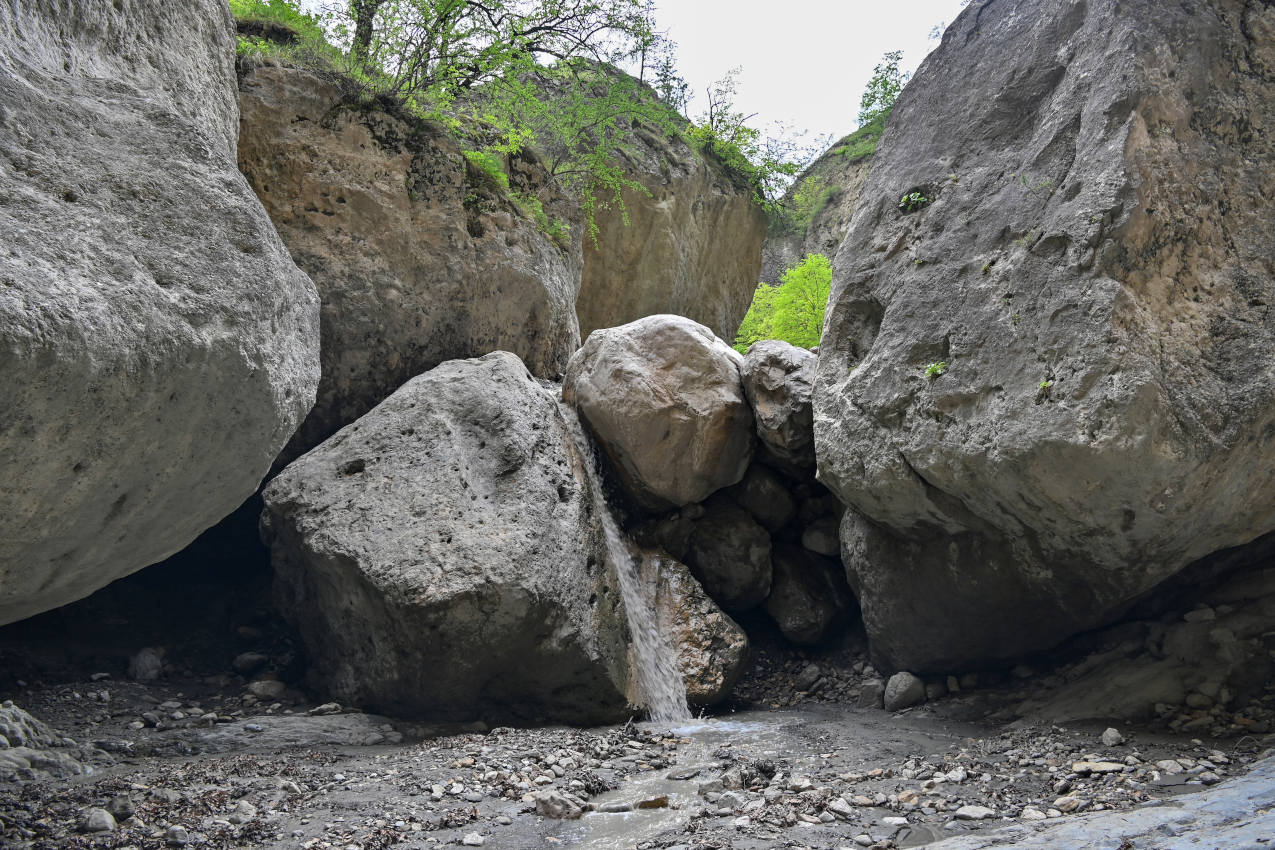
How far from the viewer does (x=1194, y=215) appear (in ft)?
14.9

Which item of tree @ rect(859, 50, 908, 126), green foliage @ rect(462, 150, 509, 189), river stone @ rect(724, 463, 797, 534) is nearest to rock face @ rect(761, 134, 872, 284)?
tree @ rect(859, 50, 908, 126)

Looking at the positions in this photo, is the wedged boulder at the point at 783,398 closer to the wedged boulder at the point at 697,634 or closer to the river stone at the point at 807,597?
the river stone at the point at 807,597

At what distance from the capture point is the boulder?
41.9 feet

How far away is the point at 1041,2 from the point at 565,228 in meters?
5.11

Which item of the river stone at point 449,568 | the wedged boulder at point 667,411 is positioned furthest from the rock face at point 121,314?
the wedged boulder at point 667,411

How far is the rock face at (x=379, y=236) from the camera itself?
698cm

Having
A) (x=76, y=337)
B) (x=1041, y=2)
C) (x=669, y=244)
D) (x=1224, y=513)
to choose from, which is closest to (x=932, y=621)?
(x=1224, y=513)

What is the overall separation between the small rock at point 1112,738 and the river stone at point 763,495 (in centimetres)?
377

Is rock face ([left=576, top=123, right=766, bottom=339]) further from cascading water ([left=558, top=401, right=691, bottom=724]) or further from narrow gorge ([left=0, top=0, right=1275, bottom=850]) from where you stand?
cascading water ([left=558, top=401, right=691, bottom=724])

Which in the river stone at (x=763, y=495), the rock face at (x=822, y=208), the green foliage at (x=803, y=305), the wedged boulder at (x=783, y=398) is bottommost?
the river stone at (x=763, y=495)

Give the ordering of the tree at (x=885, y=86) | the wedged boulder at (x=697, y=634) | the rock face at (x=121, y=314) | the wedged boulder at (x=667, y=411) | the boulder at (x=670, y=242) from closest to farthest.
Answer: the rock face at (x=121, y=314)
the wedged boulder at (x=697, y=634)
the wedged boulder at (x=667, y=411)
the boulder at (x=670, y=242)
the tree at (x=885, y=86)

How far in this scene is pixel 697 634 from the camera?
698 centimetres

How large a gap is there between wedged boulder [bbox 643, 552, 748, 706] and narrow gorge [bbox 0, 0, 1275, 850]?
0.04m

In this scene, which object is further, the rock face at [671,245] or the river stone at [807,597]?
the rock face at [671,245]
